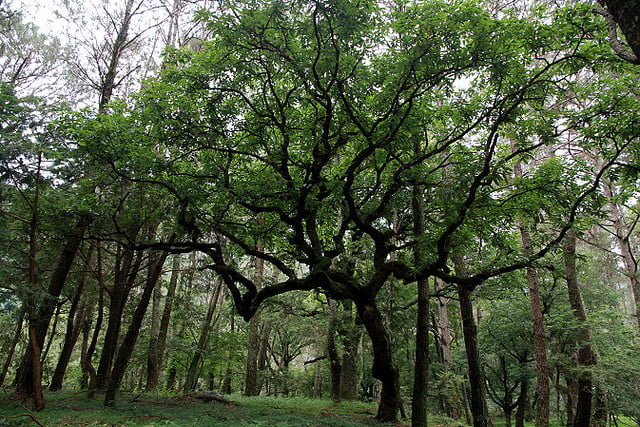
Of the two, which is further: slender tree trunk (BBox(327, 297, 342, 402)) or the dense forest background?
slender tree trunk (BBox(327, 297, 342, 402))

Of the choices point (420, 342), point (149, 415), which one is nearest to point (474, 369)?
point (420, 342)

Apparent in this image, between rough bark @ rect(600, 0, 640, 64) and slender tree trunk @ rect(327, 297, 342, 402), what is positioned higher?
rough bark @ rect(600, 0, 640, 64)

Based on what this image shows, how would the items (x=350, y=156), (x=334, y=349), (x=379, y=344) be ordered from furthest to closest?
(x=334, y=349)
(x=350, y=156)
(x=379, y=344)

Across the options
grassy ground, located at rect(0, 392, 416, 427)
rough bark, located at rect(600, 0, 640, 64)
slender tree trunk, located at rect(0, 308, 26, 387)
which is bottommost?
grassy ground, located at rect(0, 392, 416, 427)

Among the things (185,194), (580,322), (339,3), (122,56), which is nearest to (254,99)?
(185,194)

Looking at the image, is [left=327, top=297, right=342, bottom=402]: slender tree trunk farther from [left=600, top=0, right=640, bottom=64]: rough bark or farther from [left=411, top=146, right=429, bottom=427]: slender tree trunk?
[left=600, top=0, right=640, bottom=64]: rough bark

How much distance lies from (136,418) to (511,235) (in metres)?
9.68

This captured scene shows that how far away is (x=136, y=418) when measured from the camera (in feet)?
24.1

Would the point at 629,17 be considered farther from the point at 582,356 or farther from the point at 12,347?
the point at 12,347

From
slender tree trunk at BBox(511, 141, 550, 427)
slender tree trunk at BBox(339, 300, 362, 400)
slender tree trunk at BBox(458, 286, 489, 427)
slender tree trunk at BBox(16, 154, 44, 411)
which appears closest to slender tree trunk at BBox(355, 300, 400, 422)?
slender tree trunk at BBox(458, 286, 489, 427)

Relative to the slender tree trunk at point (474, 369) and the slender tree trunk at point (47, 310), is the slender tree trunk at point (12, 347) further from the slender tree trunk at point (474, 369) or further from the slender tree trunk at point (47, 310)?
the slender tree trunk at point (474, 369)

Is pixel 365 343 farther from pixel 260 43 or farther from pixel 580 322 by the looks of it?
pixel 260 43

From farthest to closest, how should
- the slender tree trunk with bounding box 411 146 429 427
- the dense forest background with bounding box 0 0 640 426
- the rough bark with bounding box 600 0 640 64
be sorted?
the slender tree trunk with bounding box 411 146 429 427 < the dense forest background with bounding box 0 0 640 426 < the rough bark with bounding box 600 0 640 64

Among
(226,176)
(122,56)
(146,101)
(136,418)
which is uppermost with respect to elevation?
(122,56)
